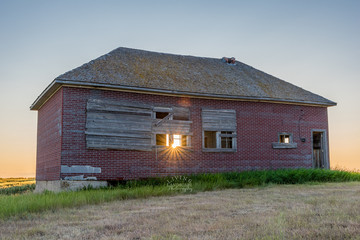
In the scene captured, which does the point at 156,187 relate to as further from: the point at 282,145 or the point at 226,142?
the point at 282,145

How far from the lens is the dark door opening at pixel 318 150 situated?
22.5 meters

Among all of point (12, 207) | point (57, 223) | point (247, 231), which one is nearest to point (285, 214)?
point (247, 231)

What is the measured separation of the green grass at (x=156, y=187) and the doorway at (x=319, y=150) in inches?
69.6

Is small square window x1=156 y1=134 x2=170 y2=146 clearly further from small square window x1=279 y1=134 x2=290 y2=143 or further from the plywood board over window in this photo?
small square window x1=279 y1=134 x2=290 y2=143

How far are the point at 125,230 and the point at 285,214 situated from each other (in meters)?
3.43

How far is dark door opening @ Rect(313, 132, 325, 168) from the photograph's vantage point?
2253 centimetres

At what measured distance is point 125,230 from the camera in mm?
7566

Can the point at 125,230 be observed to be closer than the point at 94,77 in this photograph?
Yes

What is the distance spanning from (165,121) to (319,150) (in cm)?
1020

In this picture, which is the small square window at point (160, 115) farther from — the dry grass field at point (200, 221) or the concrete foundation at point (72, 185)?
the dry grass field at point (200, 221)

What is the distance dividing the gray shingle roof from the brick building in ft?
0.18

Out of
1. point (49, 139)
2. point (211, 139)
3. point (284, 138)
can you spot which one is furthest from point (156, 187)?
point (284, 138)

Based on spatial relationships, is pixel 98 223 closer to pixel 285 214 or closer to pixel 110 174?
pixel 285 214

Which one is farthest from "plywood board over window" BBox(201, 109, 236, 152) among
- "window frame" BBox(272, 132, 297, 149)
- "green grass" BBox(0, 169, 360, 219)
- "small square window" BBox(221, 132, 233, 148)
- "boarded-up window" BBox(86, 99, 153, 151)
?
"boarded-up window" BBox(86, 99, 153, 151)
